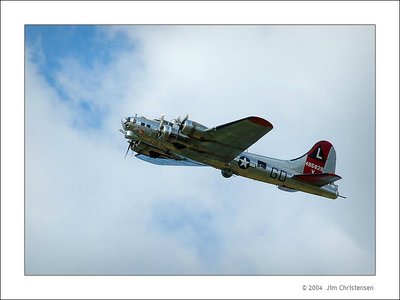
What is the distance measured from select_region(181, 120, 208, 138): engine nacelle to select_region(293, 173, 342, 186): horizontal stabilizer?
6439 millimetres

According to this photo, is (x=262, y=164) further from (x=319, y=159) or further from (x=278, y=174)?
(x=319, y=159)

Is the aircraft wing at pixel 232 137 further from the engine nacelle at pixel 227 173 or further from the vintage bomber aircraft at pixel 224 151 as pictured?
A: the engine nacelle at pixel 227 173

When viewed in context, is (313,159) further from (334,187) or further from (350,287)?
(350,287)

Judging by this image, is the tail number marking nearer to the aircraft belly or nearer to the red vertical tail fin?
the aircraft belly

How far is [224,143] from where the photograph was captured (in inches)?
1100

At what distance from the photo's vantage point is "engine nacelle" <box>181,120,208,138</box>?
27.3 meters

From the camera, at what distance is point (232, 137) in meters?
27.4

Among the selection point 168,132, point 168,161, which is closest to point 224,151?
point 168,132

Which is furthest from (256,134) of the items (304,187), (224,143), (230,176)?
(304,187)

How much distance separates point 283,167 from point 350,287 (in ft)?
29.4

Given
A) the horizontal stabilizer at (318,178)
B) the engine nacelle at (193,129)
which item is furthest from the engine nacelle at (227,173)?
the horizontal stabilizer at (318,178)

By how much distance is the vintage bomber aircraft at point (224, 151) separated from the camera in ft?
89.5

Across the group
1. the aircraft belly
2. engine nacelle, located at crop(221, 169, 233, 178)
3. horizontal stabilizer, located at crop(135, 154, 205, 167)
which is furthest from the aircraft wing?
horizontal stabilizer, located at crop(135, 154, 205, 167)

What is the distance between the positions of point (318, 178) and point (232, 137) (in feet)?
19.3
